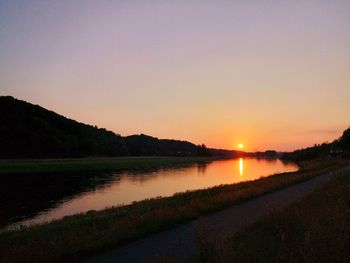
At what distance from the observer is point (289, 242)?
31.9ft

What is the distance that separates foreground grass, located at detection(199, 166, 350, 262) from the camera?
7871 millimetres

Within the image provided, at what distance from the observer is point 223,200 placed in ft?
68.1

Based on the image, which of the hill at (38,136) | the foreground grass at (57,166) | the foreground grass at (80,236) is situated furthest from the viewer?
the hill at (38,136)

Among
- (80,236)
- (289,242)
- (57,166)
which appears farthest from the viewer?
(57,166)

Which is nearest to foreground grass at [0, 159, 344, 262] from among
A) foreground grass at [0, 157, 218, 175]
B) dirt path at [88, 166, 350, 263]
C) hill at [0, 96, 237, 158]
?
dirt path at [88, 166, 350, 263]

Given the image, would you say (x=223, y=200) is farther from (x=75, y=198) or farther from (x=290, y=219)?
(x=75, y=198)

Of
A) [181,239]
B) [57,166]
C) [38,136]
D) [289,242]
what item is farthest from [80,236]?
[38,136]

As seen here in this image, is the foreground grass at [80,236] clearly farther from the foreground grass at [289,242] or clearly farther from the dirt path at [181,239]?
the foreground grass at [289,242]

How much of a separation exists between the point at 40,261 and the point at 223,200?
12236mm

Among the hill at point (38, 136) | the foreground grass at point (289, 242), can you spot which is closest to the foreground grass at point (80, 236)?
the foreground grass at point (289, 242)

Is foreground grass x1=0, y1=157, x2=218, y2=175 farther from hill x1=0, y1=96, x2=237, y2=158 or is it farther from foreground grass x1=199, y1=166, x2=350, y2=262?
Result: foreground grass x1=199, y1=166, x2=350, y2=262

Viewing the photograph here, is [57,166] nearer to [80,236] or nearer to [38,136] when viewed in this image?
[38,136]

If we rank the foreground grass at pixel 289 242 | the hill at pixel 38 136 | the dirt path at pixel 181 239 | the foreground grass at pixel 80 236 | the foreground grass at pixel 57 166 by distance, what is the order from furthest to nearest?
1. the hill at pixel 38 136
2. the foreground grass at pixel 57 166
3. the foreground grass at pixel 80 236
4. the dirt path at pixel 181 239
5. the foreground grass at pixel 289 242

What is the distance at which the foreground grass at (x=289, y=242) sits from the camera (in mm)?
7871
